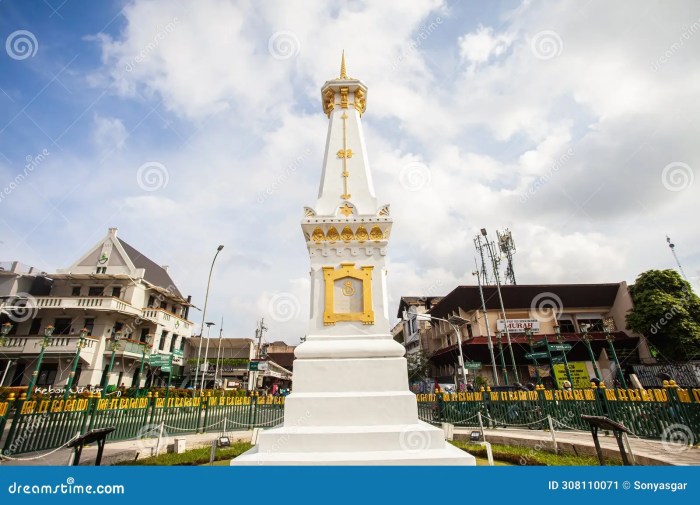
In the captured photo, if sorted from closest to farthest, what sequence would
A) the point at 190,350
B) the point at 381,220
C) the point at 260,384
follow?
the point at 381,220, the point at 190,350, the point at 260,384

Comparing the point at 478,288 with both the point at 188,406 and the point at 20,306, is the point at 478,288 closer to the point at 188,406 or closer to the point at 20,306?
the point at 188,406

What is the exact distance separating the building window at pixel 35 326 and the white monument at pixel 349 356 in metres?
33.1

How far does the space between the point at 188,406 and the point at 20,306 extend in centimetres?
2381

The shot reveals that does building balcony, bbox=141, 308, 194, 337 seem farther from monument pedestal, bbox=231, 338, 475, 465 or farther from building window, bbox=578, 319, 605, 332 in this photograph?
building window, bbox=578, 319, 605, 332

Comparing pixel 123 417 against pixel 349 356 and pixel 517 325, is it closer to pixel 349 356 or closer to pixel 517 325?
pixel 349 356

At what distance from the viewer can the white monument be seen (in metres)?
5.14

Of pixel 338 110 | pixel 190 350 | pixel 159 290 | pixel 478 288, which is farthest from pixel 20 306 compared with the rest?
pixel 478 288

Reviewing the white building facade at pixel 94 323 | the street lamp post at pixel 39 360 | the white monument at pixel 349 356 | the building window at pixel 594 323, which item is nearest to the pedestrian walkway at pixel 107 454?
the street lamp post at pixel 39 360

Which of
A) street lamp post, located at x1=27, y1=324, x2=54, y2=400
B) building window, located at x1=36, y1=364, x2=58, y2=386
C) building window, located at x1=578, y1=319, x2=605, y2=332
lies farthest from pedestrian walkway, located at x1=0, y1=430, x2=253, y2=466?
building window, located at x1=578, y1=319, x2=605, y2=332

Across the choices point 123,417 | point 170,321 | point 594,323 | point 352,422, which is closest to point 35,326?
point 170,321

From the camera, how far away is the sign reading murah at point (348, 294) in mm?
6535

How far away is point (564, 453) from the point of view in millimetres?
9625

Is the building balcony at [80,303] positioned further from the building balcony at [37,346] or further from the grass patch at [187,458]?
the grass patch at [187,458]

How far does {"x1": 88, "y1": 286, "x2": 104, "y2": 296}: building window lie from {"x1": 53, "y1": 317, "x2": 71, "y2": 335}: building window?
9.22ft
